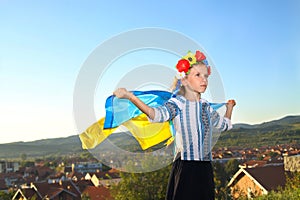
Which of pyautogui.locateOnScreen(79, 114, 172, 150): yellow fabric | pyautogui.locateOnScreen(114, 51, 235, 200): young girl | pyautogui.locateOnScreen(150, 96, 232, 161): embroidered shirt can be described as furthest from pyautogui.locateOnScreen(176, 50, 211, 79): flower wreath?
pyautogui.locateOnScreen(79, 114, 172, 150): yellow fabric

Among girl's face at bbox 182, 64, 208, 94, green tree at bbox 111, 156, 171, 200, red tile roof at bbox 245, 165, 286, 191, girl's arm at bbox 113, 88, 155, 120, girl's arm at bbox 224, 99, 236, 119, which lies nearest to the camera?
girl's arm at bbox 113, 88, 155, 120

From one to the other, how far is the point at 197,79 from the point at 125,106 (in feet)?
1.42

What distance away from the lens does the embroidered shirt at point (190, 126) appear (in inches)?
80.1

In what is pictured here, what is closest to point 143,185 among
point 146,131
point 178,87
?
point 146,131

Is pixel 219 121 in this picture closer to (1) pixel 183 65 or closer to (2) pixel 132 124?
(1) pixel 183 65

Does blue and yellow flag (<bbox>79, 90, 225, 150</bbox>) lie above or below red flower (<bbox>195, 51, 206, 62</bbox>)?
below

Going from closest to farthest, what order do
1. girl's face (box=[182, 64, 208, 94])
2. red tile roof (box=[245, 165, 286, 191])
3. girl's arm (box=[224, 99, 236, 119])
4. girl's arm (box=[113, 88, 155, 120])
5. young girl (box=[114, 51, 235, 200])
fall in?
girl's arm (box=[113, 88, 155, 120]) < young girl (box=[114, 51, 235, 200]) < girl's face (box=[182, 64, 208, 94]) < girl's arm (box=[224, 99, 236, 119]) < red tile roof (box=[245, 165, 286, 191])

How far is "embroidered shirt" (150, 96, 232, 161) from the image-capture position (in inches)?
80.1

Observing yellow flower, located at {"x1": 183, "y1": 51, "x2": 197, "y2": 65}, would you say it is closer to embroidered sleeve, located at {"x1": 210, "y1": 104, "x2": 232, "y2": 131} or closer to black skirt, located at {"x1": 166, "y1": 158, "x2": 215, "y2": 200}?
embroidered sleeve, located at {"x1": 210, "y1": 104, "x2": 232, "y2": 131}

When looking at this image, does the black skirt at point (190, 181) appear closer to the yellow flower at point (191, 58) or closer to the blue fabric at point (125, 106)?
the blue fabric at point (125, 106)

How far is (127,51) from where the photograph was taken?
206 centimetres

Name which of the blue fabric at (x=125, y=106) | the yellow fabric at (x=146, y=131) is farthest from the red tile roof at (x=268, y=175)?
the blue fabric at (x=125, y=106)

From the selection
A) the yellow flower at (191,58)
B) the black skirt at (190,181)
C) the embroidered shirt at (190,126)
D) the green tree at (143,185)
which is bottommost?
the green tree at (143,185)

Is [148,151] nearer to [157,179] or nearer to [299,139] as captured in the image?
[157,179]
